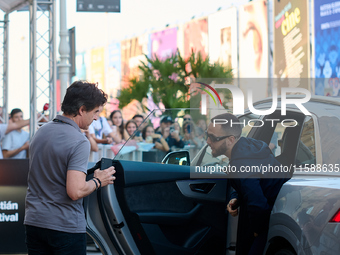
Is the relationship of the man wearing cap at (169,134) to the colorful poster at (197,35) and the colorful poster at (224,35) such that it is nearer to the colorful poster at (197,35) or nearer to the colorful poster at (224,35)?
the colorful poster at (224,35)

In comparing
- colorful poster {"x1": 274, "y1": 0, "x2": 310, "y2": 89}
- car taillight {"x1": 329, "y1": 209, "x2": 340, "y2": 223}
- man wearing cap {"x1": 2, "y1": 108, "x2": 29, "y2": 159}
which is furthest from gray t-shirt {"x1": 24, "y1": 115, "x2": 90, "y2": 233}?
colorful poster {"x1": 274, "y1": 0, "x2": 310, "y2": 89}

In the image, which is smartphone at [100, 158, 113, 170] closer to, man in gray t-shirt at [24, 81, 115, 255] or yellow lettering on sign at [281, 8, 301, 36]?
man in gray t-shirt at [24, 81, 115, 255]

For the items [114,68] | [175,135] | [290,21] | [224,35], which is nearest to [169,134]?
[175,135]

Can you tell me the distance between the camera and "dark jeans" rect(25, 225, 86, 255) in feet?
9.39

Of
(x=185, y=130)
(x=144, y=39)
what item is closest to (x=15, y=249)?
(x=185, y=130)

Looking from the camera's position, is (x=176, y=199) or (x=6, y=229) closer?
(x=176, y=199)

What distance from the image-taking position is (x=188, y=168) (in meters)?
3.73

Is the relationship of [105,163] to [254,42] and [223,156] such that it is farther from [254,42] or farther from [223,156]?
[254,42]

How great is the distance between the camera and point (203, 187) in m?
3.74

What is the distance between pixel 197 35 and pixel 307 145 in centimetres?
6398

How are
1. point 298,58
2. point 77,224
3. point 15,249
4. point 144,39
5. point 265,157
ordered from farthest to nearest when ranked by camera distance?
point 144,39 → point 298,58 → point 15,249 → point 265,157 → point 77,224

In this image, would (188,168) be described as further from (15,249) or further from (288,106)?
(15,249)

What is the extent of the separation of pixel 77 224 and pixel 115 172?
584 mm

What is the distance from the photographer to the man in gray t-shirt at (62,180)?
2.85 metres
